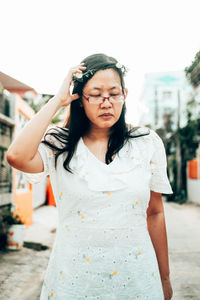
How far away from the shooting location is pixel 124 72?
142 centimetres

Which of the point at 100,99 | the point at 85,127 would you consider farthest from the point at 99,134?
Answer: the point at 100,99

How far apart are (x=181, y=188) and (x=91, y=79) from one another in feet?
48.1

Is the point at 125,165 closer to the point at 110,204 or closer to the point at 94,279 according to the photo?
the point at 110,204

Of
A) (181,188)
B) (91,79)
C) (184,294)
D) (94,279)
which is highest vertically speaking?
(91,79)

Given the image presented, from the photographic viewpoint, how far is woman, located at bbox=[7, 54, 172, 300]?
119 cm

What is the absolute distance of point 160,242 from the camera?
1.44 meters

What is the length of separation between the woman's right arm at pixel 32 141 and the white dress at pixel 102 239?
12cm

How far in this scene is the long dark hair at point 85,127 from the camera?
4.36 feet

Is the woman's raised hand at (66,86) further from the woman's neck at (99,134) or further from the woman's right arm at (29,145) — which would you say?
the woman's neck at (99,134)

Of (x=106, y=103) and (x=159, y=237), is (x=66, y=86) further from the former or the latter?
(x=159, y=237)

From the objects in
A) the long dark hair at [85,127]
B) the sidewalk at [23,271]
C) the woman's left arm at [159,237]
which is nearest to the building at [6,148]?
the sidewalk at [23,271]

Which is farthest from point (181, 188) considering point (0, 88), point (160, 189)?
point (160, 189)

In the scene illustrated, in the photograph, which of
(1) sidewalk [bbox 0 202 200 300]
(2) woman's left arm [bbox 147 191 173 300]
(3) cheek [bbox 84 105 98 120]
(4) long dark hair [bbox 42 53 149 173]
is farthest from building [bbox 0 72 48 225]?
(2) woman's left arm [bbox 147 191 173 300]

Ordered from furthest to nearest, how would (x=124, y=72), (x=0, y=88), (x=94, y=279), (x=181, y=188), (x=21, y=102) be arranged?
(x=181, y=188) → (x=21, y=102) → (x=0, y=88) → (x=124, y=72) → (x=94, y=279)
